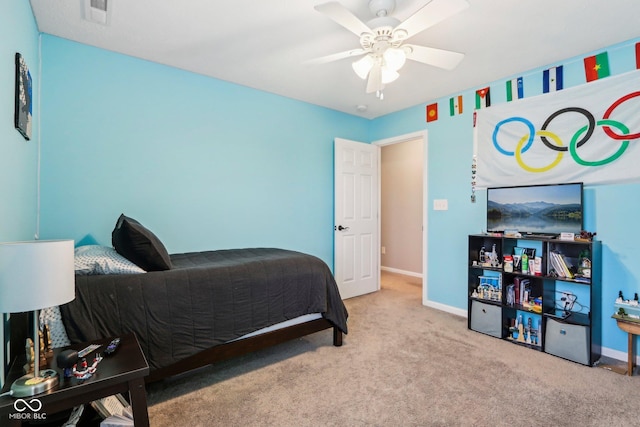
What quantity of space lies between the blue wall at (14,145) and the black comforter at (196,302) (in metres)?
0.49

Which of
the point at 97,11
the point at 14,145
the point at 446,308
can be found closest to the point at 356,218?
the point at 446,308

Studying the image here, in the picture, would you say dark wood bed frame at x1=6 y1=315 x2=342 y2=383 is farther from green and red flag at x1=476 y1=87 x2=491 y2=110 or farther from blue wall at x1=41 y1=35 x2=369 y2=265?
green and red flag at x1=476 y1=87 x2=491 y2=110

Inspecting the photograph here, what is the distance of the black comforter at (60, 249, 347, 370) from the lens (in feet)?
5.50

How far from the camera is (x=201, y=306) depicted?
1.97m

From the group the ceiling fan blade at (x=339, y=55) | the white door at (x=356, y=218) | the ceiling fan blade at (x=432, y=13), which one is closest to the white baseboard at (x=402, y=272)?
the white door at (x=356, y=218)

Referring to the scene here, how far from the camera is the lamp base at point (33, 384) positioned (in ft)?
3.54

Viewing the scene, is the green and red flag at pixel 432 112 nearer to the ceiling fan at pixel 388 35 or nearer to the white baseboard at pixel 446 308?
the ceiling fan at pixel 388 35

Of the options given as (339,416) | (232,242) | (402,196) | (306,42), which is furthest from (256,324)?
(402,196)

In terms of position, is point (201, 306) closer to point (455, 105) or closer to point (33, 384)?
point (33, 384)

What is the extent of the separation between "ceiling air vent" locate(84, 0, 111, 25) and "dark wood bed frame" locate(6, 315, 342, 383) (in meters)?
1.93

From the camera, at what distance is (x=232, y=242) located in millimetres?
3303

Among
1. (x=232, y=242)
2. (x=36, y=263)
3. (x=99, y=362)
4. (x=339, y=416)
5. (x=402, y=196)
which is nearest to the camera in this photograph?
(x=36, y=263)

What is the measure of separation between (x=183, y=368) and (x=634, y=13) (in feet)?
12.2

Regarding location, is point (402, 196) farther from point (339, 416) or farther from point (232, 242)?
point (339, 416)
